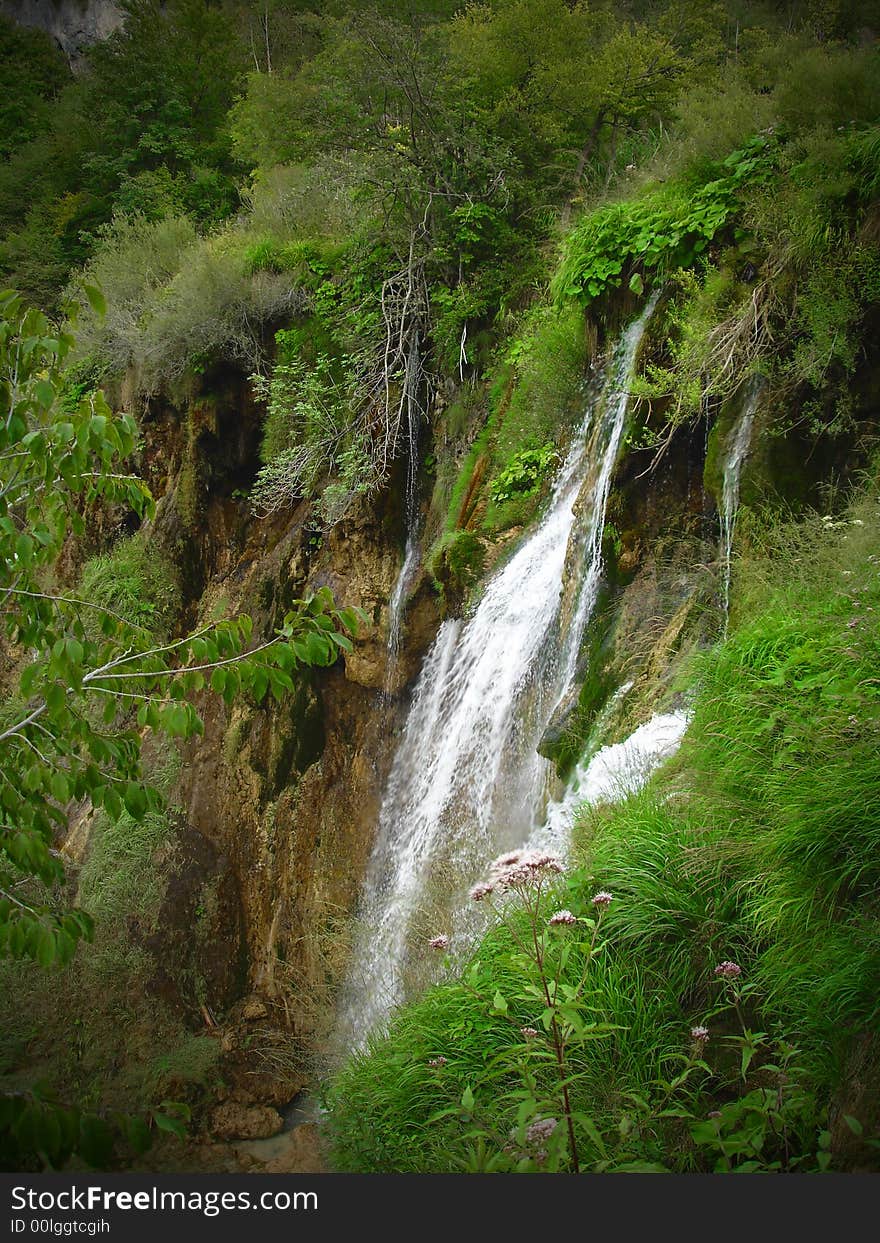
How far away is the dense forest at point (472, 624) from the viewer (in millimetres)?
2795

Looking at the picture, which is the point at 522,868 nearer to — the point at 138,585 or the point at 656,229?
the point at 656,229

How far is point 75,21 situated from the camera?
18.4m

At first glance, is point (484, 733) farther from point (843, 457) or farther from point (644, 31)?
point (644, 31)

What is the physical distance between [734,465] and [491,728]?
109 inches

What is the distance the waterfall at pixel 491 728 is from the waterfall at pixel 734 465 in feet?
3.26

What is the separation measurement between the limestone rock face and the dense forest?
209 inches

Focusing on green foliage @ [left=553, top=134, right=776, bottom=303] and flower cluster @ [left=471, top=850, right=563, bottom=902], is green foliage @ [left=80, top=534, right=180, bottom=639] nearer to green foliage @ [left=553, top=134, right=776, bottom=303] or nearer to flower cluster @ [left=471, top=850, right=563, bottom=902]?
green foliage @ [left=553, top=134, right=776, bottom=303]

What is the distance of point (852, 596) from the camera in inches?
161

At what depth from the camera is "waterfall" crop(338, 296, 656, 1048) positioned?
6141 millimetres

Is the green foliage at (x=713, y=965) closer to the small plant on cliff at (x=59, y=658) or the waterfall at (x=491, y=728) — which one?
the small plant on cliff at (x=59, y=658)

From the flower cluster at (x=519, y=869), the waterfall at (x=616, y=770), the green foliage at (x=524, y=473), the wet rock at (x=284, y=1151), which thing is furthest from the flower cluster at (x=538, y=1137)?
the green foliage at (x=524, y=473)

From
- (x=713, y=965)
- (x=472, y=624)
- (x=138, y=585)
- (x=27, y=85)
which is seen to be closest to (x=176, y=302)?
(x=138, y=585)

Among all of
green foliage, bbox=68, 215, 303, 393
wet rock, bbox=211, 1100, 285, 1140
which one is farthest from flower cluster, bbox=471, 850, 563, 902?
green foliage, bbox=68, 215, 303, 393

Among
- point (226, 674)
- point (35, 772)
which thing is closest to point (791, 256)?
point (226, 674)
